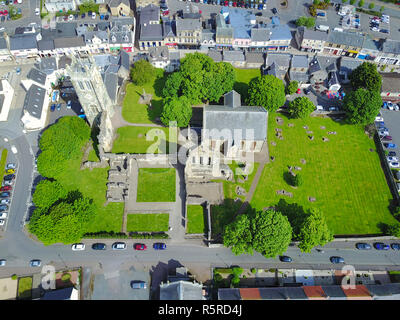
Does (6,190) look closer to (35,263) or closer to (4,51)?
(35,263)

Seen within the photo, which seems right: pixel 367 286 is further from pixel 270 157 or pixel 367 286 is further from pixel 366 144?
pixel 366 144

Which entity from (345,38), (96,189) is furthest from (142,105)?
(345,38)

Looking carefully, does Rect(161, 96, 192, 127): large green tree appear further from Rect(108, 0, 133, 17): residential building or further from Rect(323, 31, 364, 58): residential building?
Rect(323, 31, 364, 58): residential building

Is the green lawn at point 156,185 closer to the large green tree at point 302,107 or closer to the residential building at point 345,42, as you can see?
the large green tree at point 302,107

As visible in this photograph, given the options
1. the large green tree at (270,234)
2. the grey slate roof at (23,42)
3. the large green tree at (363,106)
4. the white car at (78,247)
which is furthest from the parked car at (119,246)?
the grey slate roof at (23,42)

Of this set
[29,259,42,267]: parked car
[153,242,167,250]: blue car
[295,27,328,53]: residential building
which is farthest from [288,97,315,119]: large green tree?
[29,259,42,267]: parked car

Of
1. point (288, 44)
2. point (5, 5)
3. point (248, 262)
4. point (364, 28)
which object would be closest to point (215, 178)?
point (248, 262)
